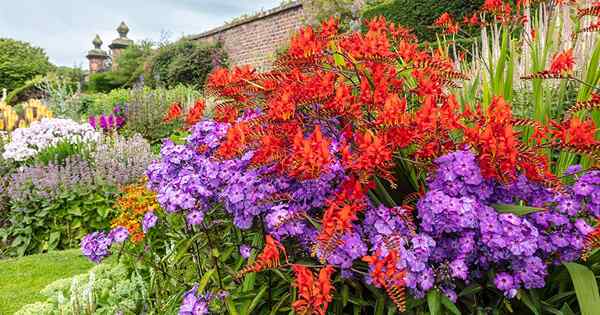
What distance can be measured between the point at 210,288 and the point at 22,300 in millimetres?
2306

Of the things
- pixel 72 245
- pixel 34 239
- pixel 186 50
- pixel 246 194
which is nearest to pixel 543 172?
pixel 246 194

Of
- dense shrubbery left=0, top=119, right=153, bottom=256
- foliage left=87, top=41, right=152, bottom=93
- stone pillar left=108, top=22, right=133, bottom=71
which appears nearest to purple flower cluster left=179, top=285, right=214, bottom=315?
dense shrubbery left=0, top=119, right=153, bottom=256

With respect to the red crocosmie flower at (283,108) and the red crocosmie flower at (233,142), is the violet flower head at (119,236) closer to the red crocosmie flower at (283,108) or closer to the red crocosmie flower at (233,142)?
the red crocosmie flower at (233,142)

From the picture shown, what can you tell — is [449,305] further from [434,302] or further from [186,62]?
[186,62]

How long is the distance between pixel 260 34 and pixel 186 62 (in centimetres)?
248

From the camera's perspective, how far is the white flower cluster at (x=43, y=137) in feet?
18.2

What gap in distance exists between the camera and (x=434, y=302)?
165 cm

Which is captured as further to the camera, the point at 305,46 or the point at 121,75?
the point at 121,75

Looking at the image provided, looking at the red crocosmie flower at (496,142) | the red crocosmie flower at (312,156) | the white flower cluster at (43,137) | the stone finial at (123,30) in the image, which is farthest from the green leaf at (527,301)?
the stone finial at (123,30)

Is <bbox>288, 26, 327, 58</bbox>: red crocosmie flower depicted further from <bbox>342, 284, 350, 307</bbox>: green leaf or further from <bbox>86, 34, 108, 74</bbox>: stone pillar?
<bbox>86, 34, 108, 74</bbox>: stone pillar

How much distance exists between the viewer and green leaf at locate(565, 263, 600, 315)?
1.61m

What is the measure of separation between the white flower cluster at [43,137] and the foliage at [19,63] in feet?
52.3

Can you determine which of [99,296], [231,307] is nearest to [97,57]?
[99,296]

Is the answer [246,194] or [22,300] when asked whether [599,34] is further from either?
[22,300]
